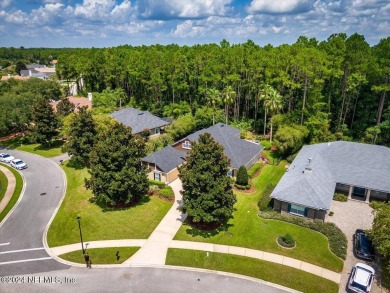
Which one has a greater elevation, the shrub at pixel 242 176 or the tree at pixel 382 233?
the tree at pixel 382 233

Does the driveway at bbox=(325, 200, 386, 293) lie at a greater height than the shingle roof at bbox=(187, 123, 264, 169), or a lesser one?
lesser

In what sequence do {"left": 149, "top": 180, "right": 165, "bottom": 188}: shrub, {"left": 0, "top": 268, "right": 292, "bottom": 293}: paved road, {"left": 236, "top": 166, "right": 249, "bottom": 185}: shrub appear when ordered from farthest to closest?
{"left": 149, "top": 180, "right": 165, "bottom": 188}: shrub < {"left": 236, "top": 166, "right": 249, "bottom": 185}: shrub < {"left": 0, "top": 268, "right": 292, "bottom": 293}: paved road

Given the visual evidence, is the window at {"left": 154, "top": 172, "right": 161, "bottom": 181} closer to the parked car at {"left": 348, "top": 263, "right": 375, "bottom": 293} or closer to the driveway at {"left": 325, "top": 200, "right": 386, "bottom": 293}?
the driveway at {"left": 325, "top": 200, "right": 386, "bottom": 293}

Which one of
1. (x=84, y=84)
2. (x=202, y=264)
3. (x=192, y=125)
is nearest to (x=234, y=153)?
(x=192, y=125)

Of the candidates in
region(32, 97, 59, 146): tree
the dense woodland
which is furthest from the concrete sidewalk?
region(32, 97, 59, 146): tree

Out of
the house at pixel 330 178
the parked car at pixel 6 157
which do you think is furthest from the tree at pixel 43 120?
the house at pixel 330 178

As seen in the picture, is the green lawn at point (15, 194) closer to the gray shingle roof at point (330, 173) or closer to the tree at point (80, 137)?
the tree at point (80, 137)
